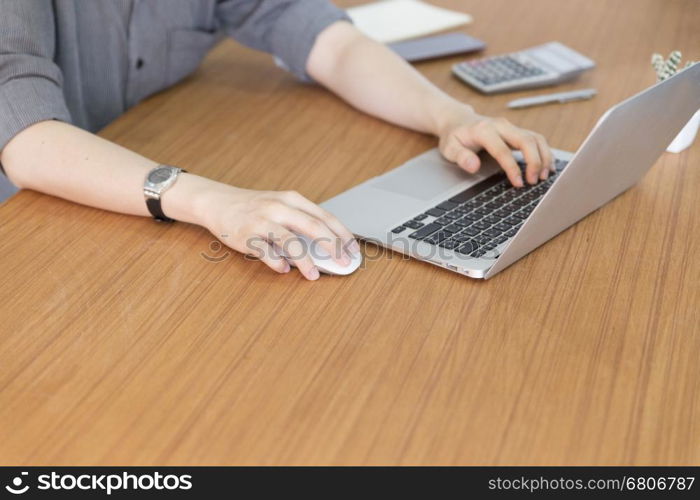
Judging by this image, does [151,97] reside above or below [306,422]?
below

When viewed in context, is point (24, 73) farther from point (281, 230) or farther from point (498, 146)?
point (498, 146)

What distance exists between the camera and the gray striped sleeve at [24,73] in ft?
3.43

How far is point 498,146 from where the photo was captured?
1.10 m

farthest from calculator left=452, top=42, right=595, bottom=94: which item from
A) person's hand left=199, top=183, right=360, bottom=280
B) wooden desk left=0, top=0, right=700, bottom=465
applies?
person's hand left=199, top=183, right=360, bottom=280

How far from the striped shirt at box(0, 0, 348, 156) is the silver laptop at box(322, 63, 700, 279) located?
1.32 feet

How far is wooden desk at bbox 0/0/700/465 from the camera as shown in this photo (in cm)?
69

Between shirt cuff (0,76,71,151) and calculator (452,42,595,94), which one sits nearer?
shirt cuff (0,76,71,151)

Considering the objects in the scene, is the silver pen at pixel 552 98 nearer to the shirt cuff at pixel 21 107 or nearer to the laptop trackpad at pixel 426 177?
the laptop trackpad at pixel 426 177

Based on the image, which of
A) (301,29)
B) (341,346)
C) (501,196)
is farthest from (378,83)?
(341,346)

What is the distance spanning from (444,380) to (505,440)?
9 centimetres

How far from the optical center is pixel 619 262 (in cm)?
93

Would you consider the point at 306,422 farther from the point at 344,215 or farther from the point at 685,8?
the point at 685,8

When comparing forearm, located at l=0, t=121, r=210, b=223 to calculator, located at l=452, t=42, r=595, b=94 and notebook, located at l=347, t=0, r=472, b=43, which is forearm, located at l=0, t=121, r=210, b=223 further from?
notebook, located at l=347, t=0, r=472, b=43
